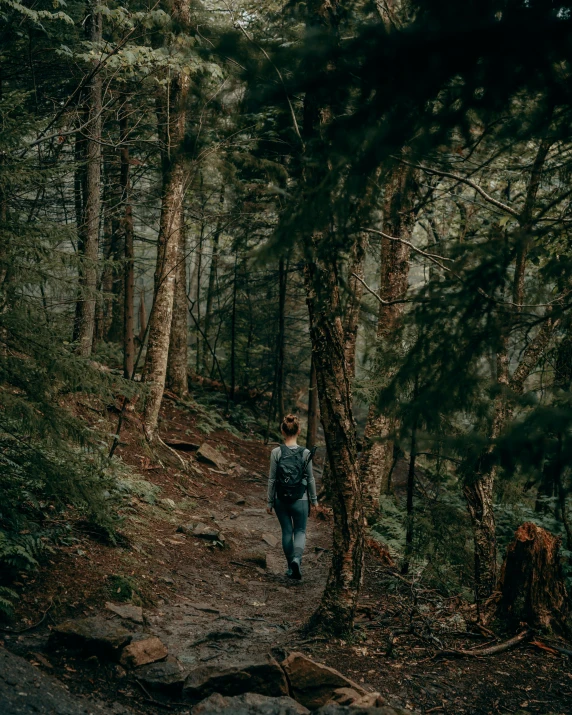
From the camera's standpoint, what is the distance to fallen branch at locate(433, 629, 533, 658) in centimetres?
587

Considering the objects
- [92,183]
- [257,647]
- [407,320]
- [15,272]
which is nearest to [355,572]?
[257,647]

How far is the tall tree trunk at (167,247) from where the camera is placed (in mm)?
11936

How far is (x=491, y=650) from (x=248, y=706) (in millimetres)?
3269

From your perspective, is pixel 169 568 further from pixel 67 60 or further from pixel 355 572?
pixel 67 60

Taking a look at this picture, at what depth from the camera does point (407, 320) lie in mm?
4043

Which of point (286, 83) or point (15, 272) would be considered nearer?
point (286, 83)

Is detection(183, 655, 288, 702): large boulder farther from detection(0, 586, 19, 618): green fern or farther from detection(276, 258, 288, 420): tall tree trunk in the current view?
detection(276, 258, 288, 420): tall tree trunk

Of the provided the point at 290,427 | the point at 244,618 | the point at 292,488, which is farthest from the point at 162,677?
the point at 290,427

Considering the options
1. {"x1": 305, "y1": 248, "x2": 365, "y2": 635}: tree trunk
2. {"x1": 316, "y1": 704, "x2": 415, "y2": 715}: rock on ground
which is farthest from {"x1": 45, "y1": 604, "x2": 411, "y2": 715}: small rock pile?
{"x1": 305, "y1": 248, "x2": 365, "y2": 635}: tree trunk

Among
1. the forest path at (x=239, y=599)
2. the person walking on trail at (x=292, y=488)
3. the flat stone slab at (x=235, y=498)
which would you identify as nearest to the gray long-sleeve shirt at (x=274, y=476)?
the person walking on trail at (x=292, y=488)

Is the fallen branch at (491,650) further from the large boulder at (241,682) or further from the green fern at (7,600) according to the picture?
the green fern at (7,600)

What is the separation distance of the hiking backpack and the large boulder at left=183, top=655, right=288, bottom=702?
3453mm

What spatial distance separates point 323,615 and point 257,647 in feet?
2.39

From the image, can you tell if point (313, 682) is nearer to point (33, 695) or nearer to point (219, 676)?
point (219, 676)
